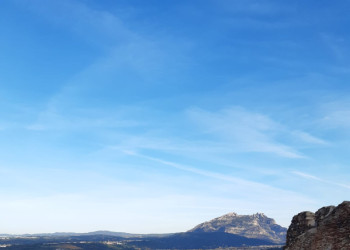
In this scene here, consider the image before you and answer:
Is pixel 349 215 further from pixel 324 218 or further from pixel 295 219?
pixel 295 219

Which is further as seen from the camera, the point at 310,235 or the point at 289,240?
the point at 289,240

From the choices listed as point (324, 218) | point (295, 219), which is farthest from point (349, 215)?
point (295, 219)

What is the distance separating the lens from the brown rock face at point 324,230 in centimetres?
3578

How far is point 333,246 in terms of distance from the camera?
35.4 metres

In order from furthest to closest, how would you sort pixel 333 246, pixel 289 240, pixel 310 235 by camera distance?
1. pixel 289 240
2. pixel 310 235
3. pixel 333 246

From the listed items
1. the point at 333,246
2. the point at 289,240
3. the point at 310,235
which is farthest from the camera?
the point at 289,240

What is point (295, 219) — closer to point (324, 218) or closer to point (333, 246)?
point (324, 218)

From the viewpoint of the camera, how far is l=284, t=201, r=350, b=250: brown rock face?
35.8 m

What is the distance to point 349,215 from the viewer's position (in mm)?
37312

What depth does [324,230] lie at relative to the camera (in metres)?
38.0

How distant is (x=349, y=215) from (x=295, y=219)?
348 inches

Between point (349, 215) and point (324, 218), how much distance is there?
3.86 meters

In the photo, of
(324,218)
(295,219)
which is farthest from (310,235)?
(295,219)

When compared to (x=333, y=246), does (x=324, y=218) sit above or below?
above
